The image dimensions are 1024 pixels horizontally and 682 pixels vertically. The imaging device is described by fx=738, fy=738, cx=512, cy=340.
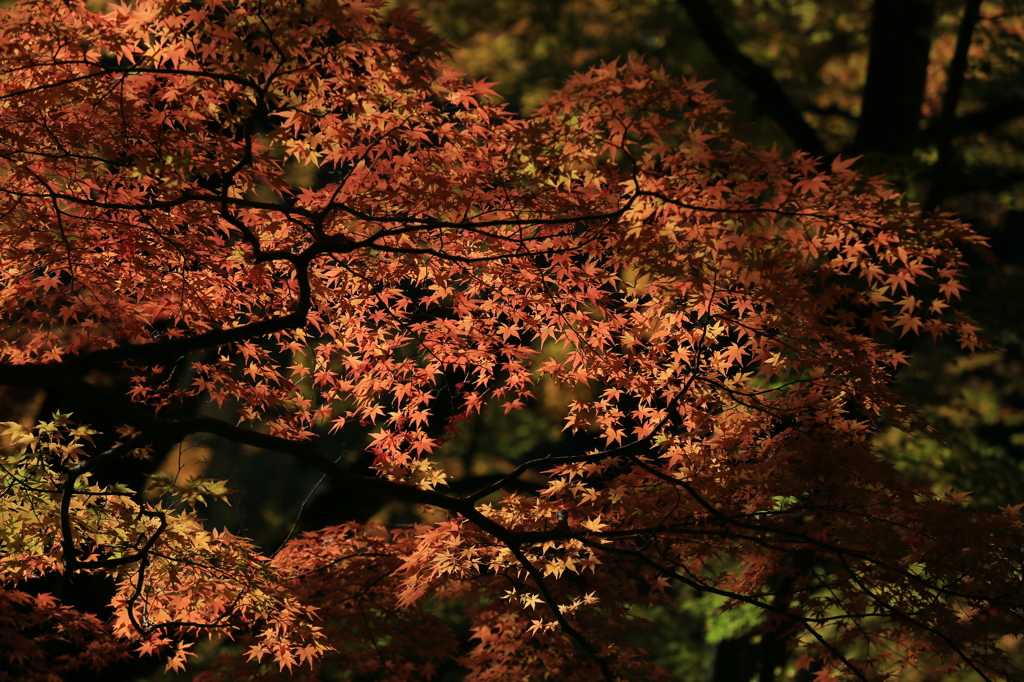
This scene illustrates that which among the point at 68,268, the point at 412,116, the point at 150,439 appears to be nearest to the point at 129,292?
the point at 68,268

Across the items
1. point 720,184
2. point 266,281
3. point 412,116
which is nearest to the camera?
point 720,184

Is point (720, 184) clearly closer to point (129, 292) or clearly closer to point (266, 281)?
point (266, 281)

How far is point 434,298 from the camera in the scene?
4160 mm

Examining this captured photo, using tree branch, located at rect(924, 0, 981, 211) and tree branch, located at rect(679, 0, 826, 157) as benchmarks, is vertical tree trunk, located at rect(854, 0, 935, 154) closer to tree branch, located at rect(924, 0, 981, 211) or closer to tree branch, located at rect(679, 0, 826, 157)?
tree branch, located at rect(679, 0, 826, 157)

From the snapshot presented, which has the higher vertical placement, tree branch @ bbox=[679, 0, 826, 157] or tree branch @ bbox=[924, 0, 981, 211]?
tree branch @ bbox=[679, 0, 826, 157]

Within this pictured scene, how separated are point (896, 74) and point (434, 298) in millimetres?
6225

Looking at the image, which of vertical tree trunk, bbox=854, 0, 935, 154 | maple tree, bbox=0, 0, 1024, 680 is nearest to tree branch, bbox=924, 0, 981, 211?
vertical tree trunk, bbox=854, 0, 935, 154

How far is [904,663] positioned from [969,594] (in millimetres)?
810

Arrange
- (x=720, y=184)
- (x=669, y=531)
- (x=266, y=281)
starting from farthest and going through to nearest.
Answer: (x=266, y=281)
(x=669, y=531)
(x=720, y=184)

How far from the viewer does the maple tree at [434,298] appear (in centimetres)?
318

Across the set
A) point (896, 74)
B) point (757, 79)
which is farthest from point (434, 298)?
point (896, 74)

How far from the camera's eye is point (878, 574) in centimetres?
394

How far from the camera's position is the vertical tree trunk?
25.0 ft

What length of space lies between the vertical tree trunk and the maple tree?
15.6ft
